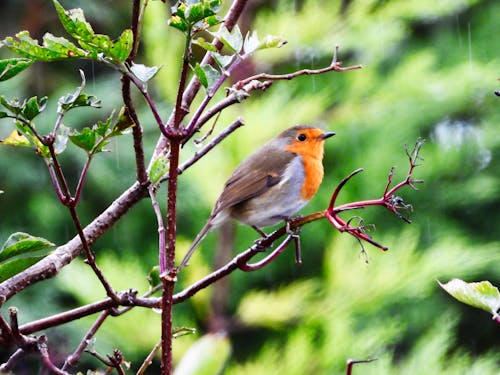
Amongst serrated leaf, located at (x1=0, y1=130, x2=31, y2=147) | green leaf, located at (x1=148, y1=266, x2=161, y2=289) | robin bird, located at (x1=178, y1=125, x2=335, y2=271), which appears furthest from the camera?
robin bird, located at (x1=178, y1=125, x2=335, y2=271)

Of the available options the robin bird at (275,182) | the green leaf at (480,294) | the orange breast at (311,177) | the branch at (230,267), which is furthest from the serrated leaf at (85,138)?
the orange breast at (311,177)

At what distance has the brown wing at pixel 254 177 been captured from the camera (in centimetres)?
137

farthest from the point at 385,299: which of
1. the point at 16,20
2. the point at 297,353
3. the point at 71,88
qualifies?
the point at 16,20

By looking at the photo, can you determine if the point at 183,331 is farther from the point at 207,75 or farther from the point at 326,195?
the point at 326,195

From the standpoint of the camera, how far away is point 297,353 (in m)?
1.65

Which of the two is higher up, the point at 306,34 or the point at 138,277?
the point at 306,34

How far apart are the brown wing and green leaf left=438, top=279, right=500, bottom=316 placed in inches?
32.7

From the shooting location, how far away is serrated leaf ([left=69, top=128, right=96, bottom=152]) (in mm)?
510

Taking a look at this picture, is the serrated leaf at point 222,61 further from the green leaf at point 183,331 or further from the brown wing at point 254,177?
the brown wing at point 254,177

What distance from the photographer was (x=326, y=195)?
7.57ft

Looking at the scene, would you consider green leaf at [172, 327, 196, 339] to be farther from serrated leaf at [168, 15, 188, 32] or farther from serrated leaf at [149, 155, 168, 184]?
serrated leaf at [168, 15, 188, 32]

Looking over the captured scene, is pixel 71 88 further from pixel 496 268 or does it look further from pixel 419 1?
pixel 496 268

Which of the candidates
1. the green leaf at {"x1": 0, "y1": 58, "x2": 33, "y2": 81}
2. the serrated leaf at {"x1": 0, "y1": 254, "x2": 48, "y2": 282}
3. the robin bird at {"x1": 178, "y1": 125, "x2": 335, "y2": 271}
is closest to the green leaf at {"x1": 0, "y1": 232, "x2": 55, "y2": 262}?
the serrated leaf at {"x1": 0, "y1": 254, "x2": 48, "y2": 282}

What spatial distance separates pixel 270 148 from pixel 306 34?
0.72m
